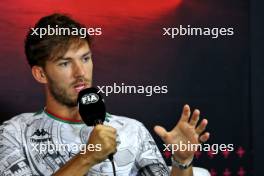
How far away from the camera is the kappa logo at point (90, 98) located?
1306mm

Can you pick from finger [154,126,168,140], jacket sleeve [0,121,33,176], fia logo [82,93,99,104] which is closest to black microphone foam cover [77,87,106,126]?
fia logo [82,93,99,104]

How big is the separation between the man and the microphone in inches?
6.8

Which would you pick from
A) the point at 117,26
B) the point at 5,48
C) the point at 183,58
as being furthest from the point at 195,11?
the point at 5,48

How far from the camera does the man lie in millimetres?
1499

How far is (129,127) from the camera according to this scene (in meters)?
1.62

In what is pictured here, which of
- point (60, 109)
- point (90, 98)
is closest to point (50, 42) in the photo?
point (60, 109)

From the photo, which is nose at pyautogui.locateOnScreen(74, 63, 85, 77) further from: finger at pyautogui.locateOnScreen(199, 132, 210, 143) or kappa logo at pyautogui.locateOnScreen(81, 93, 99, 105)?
finger at pyautogui.locateOnScreen(199, 132, 210, 143)

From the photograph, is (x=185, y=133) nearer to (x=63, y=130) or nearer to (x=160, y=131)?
(x=160, y=131)

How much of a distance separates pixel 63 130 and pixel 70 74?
177 mm

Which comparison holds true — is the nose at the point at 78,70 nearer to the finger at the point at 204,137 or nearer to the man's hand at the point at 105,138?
the man's hand at the point at 105,138

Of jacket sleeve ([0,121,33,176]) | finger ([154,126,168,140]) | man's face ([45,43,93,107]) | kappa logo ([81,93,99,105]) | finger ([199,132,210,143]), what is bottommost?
jacket sleeve ([0,121,33,176])

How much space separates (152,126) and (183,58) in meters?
0.25

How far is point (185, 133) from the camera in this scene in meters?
1.44

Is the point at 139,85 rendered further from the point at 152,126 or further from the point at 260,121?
the point at 260,121
